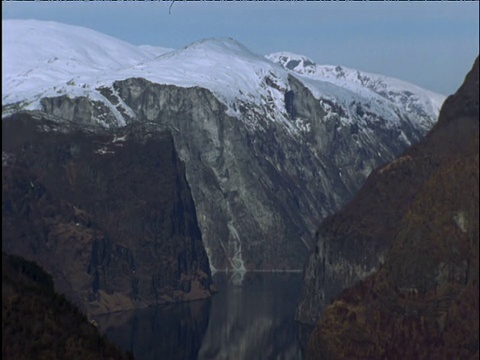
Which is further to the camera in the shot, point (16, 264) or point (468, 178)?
point (468, 178)

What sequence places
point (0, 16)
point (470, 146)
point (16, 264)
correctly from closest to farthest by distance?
1. point (0, 16)
2. point (16, 264)
3. point (470, 146)

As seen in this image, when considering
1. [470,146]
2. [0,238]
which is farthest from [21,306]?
[470,146]

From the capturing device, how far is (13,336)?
96.5 meters

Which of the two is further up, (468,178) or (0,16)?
(468,178)

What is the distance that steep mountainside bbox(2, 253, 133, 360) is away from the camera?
95250 millimetres

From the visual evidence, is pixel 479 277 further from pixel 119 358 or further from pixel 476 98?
pixel 119 358

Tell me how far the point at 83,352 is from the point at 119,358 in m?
2.25

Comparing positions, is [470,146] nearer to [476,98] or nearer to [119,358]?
[476,98]

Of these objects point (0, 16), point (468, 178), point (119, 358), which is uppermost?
point (468, 178)

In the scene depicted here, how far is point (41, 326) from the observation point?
101625mm

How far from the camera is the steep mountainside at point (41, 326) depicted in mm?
95250

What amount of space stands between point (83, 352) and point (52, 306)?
1013 centimetres

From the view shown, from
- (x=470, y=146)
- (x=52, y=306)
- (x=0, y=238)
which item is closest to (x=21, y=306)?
(x=52, y=306)

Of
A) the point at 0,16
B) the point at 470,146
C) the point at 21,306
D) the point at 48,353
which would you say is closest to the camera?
the point at 0,16
